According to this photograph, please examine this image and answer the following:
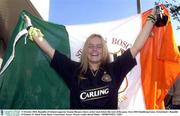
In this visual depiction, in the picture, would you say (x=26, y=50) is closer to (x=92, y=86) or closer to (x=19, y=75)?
(x=19, y=75)

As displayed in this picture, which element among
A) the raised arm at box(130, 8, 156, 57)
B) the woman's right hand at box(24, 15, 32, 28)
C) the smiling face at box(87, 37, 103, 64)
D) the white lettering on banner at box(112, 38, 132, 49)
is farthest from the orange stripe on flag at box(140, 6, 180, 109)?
the woman's right hand at box(24, 15, 32, 28)

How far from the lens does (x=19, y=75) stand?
6.27m

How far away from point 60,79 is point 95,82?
1.32 m

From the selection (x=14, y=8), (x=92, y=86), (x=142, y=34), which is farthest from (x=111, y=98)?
(x=14, y=8)

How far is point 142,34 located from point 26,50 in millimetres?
1602

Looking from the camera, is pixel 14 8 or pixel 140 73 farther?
pixel 14 8

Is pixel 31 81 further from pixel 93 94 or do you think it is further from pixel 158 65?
pixel 158 65

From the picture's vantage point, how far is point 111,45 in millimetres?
6582

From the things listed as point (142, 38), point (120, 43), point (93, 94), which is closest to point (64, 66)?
point (93, 94)

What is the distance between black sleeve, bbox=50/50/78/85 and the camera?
5.31 metres

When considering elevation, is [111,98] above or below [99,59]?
below

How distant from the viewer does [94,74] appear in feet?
17.0

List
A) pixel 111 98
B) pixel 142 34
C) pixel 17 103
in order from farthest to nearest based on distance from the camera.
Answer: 1. pixel 17 103
2. pixel 142 34
3. pixel 111 98

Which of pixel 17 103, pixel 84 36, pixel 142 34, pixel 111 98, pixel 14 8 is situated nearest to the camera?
pixel 111 98
